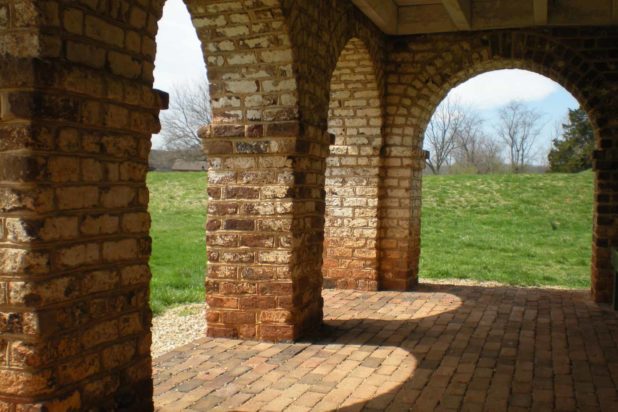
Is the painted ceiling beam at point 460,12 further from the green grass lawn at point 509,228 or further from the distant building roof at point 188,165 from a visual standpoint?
the distant building roof at point 188,165

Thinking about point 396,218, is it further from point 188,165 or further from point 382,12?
point 188,165

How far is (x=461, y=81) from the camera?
8859 millimetres

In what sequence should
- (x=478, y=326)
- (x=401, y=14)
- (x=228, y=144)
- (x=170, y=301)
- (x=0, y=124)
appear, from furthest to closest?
(x=401, y=14), (x=170, y=301), (x=478, y=326), (x=228, y=144), (x=0, y=124)

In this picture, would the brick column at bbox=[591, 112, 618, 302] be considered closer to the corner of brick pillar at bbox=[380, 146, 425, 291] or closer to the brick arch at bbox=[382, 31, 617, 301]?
the brick arch at bbox=[382, 31, 617, 301]

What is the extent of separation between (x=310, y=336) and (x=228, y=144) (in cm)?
196

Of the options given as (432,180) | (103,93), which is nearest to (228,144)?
(103,93)

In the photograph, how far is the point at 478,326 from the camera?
20.7 ft

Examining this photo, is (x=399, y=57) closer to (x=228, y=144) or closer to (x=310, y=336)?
(x=228, y=144)

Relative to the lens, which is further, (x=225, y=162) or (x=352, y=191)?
(x=352, y=191)

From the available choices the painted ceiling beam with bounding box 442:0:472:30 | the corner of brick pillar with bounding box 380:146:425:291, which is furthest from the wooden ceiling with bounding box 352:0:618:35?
the corner of brick pillar with bounding box 380:146:425:291

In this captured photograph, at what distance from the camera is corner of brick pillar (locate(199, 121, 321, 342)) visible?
5.38m

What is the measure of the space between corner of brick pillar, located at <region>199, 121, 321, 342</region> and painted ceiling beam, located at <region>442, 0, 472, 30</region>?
2.94 m

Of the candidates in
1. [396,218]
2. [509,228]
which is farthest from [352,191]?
[509,228]

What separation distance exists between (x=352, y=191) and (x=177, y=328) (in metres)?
3.31
